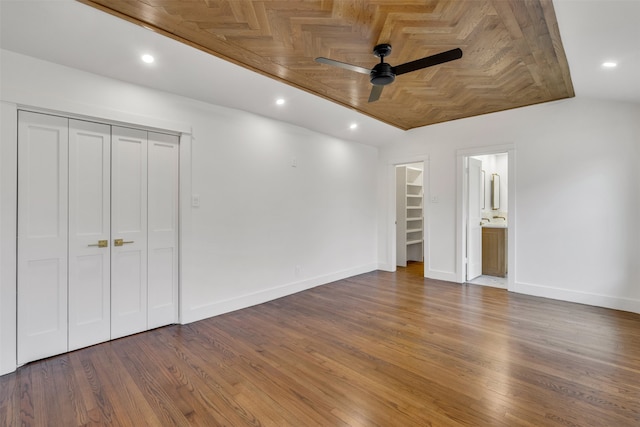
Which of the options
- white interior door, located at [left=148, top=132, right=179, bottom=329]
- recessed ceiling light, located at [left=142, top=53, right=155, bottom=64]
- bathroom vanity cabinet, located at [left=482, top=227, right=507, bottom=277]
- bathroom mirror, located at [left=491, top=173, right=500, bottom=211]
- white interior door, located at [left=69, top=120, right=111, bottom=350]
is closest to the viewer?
recessed ceiling light, located at [left=142, top=53, right=155, bottom=64]

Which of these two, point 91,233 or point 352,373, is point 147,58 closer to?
point 91,233

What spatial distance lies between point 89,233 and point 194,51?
1.94m

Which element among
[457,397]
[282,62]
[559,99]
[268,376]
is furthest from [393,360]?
[559,99]

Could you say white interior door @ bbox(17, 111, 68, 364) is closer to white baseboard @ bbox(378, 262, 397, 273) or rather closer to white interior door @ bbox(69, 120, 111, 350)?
white interior door @ bbox(69, 120, 111, 350)

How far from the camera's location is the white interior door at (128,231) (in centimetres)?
293

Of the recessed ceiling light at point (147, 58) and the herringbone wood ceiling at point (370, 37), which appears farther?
the recessed ceiling light at point (147, 58)

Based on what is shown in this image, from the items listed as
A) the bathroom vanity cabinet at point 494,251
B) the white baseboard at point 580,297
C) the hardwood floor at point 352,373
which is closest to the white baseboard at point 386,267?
the bathroom vanity cabinet at point 494,251

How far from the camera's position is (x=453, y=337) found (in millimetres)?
2945

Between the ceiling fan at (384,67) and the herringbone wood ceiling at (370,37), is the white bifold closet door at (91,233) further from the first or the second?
the ceiling fan at (384,67)

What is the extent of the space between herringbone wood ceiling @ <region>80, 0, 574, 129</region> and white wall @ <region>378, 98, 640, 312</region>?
0.69 m

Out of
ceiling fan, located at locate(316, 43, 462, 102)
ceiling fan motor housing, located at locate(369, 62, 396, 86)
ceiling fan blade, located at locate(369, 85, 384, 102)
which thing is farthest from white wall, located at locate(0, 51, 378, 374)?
ceiling fan motor housing, located at locate(369, 62, 396, 86)

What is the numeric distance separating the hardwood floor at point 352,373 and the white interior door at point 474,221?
1571 millimetres

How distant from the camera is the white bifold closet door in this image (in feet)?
8.20

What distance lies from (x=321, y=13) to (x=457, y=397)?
289 cm
